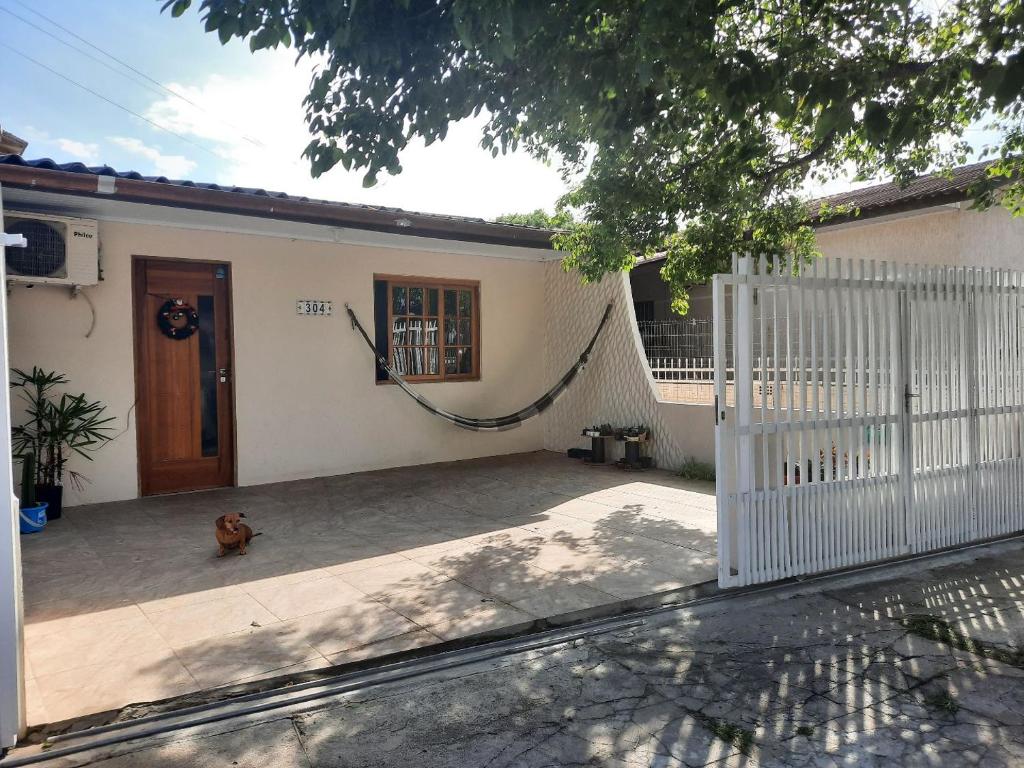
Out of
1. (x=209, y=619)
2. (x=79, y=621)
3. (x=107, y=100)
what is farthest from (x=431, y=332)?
(x=107, y=100)

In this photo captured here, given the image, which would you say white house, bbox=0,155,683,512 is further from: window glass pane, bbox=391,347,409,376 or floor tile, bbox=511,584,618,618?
floor tile, bbox=511,584,618,618

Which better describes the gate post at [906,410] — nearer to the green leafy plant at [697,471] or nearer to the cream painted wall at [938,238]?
the green leafy plant at [697,471]

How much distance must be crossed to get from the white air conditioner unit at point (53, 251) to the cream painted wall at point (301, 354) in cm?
28

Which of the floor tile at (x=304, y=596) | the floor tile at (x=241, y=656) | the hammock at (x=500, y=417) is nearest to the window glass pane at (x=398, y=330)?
the hammock at (x=500, y=417)

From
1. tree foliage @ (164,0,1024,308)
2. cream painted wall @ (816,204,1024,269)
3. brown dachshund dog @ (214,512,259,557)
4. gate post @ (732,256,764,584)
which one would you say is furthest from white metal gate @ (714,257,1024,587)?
brown dachshund dog @ (214,512,259,557)

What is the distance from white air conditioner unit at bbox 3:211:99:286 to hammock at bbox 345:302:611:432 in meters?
2.44

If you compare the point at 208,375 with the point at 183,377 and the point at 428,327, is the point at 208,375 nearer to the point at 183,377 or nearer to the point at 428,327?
the point at 183,377

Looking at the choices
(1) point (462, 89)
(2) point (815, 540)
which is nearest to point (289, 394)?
(1) point (462, 89)

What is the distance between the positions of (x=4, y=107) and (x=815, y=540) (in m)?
17.5

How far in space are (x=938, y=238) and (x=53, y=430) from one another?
827 centimetres

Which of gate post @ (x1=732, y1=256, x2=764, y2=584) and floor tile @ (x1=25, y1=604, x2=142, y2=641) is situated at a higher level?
gate post @ (x1=732, y1=256, x2=764, y2=584)

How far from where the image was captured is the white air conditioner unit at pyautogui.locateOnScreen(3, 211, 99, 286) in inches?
219

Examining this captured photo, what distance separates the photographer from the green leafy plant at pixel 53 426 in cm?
561

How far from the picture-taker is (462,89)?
3.36m
